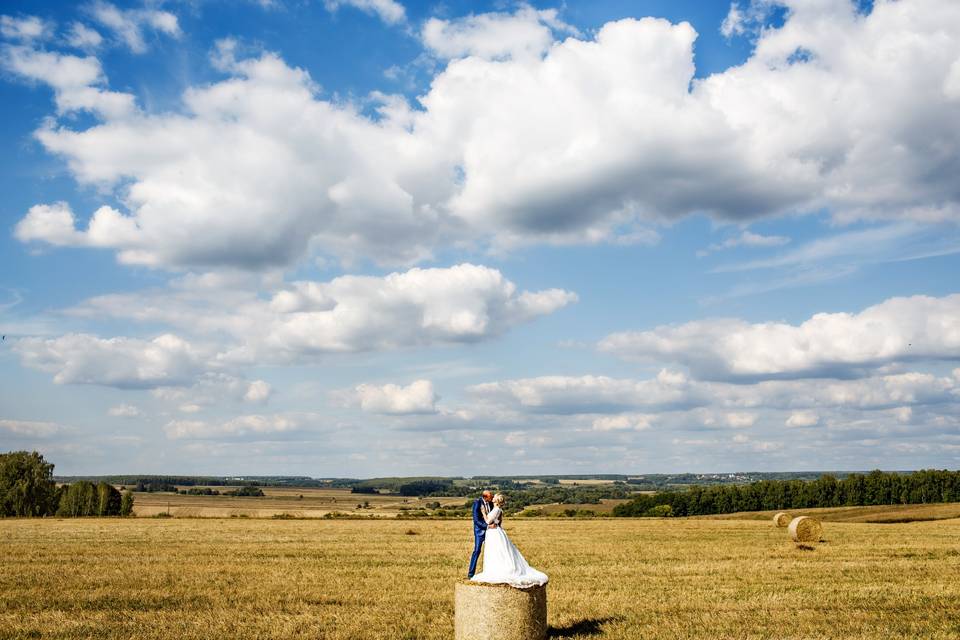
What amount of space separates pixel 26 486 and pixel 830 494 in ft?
319

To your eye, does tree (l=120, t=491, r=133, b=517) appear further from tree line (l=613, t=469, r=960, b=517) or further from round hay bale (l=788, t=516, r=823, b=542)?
round hay bale (l=788, t=516, r=823, b=542)

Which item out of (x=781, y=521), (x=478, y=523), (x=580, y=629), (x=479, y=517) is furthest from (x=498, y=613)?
(x=781, y=521)

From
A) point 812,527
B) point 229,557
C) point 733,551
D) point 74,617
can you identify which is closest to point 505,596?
point 74,617

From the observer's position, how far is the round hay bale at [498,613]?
1206cm

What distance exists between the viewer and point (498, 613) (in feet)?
39.7

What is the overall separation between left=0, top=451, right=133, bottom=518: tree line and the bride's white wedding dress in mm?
77766

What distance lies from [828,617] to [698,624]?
104 inches

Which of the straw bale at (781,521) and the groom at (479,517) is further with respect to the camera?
the straw bale at (781,521)

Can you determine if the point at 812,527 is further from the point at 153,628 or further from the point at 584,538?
the point at 153,628

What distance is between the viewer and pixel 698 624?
553 inches

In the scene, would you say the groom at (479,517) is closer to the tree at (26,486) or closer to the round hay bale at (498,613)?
the round hay bale at (498,613)

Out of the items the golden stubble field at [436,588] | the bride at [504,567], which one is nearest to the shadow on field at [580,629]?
the golden stubble field at [436,588]

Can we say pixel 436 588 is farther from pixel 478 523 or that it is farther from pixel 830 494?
pixel 830 494

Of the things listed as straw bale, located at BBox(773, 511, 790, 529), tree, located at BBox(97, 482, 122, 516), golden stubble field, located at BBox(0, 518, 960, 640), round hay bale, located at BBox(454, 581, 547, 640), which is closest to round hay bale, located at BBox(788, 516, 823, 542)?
golden stubble field, located at BBox(0, 518, 960, 640)
